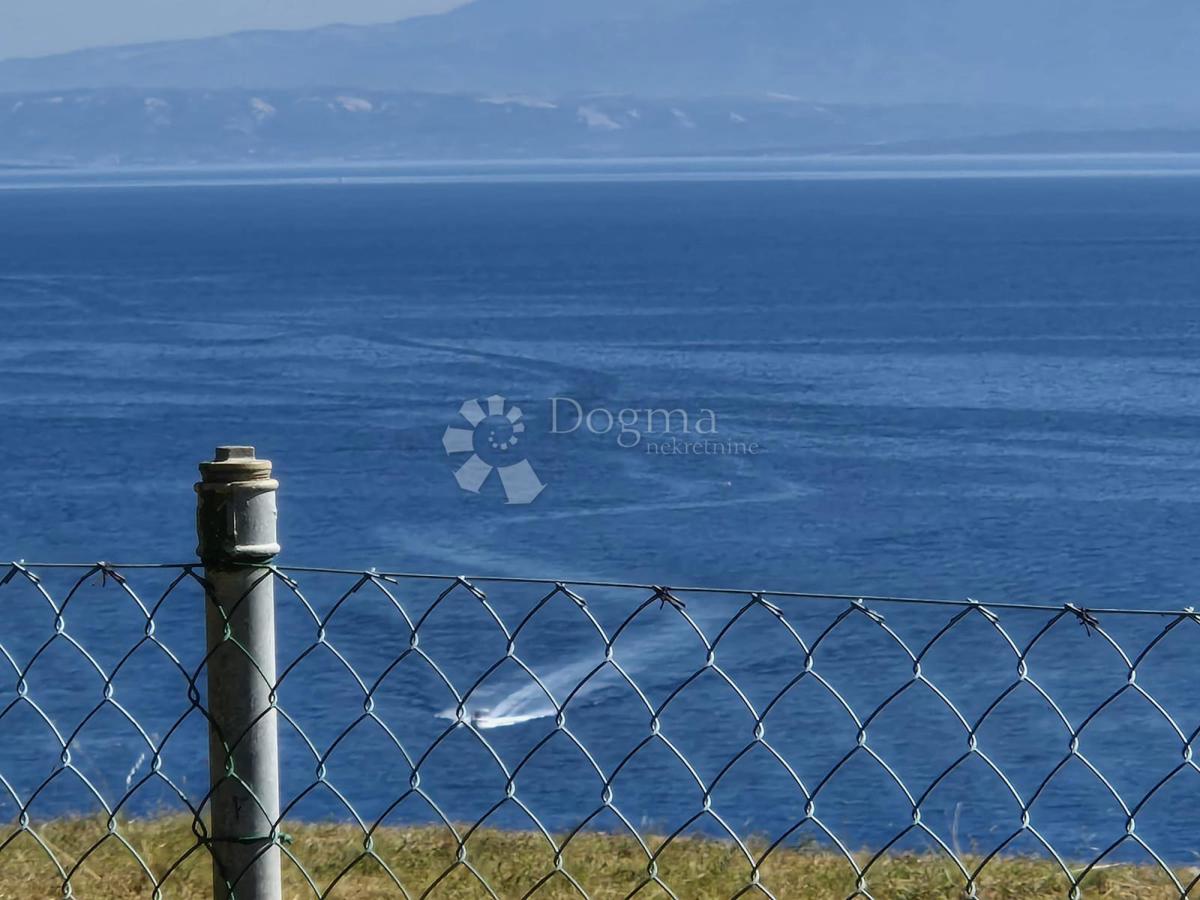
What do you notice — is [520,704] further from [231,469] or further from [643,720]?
[231,469]

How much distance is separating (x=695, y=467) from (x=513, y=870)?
45266 mm

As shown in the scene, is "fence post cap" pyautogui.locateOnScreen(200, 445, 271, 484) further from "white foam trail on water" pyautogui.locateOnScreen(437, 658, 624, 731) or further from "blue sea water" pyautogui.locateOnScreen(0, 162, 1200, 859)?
"white foam trail on water" pyautogui.locateOnScreen(437, 658, 624, 731)

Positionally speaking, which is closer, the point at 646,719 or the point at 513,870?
the point at 513,870

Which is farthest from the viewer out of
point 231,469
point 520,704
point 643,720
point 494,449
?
point 494,449

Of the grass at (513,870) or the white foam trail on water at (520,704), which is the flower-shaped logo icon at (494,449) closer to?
the white foam trail on water at (520,704)

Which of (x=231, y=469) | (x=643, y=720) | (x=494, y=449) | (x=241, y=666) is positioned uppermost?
(x=231, y=469)

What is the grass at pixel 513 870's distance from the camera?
249 inches

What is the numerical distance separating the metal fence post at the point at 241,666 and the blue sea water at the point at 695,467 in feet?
53.0

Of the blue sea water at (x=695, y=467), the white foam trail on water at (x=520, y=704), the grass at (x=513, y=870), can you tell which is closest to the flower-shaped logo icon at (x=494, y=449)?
the blue sea water at (x=695, y=467)

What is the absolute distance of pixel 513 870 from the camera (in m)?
7.05

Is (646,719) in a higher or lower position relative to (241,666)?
lower

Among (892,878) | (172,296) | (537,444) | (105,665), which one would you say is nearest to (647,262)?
(172,296)

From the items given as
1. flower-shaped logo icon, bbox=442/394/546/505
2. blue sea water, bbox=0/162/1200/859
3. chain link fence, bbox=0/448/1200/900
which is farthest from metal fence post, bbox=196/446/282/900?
flower-shaped logo icon, bbox=442/394/546/505

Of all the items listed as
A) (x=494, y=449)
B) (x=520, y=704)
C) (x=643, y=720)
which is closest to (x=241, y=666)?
(x=520, y=704)
